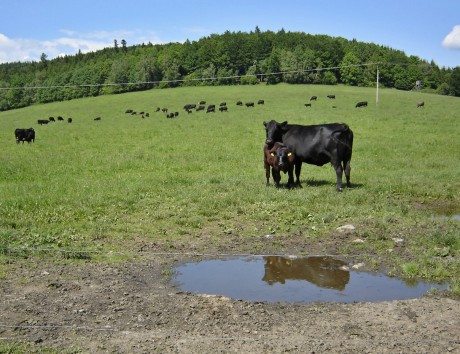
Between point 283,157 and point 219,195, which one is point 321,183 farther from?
point 219,195

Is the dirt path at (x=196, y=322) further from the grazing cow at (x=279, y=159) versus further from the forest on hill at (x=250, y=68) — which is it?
the forest on hill at (x=250, y=68)

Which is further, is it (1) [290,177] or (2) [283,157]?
(1) [290,177]

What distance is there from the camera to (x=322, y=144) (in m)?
15.5

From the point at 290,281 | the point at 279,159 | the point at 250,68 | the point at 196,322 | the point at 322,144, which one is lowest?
the point at 290,281

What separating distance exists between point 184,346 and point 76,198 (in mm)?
8877

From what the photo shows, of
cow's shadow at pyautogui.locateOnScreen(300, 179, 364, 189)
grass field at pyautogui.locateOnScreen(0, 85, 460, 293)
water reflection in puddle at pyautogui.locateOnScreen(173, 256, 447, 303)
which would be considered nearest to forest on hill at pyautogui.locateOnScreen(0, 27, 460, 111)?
grass field at pyautogui.locateOnScreen(0, 85, 460, 293)

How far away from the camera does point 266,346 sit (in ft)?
19.0

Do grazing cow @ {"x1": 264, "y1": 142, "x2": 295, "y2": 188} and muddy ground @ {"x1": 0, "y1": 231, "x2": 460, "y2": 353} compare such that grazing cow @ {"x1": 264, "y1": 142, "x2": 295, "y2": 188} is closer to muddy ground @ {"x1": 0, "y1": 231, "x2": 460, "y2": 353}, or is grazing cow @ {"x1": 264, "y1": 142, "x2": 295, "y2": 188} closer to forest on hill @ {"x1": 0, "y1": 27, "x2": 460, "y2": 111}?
muddy ground @ {"x1": 0, "y1": 231, "x2": 460, "y2": 353}

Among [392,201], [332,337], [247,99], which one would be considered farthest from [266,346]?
[247,99]

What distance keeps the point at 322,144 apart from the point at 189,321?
10.0 meters

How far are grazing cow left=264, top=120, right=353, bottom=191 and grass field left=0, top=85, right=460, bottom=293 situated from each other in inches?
34.2

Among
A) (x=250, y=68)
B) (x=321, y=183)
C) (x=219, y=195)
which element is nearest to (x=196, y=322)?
(x=219, y=195)

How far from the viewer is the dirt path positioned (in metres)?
5.82

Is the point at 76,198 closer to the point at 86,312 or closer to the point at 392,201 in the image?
the point at 86,312
